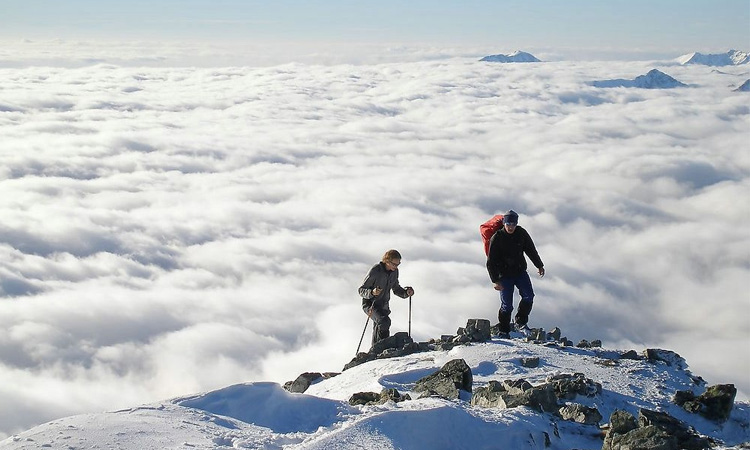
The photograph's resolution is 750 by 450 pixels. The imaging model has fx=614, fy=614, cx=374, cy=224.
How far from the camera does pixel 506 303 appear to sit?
33.3ft

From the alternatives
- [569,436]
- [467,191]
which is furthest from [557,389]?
[467,191]

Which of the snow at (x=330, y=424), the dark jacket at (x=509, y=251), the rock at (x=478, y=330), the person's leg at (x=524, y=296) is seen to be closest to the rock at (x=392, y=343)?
the rock at (x=478, y=330)

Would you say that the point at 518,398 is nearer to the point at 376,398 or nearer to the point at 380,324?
the point at 376,398

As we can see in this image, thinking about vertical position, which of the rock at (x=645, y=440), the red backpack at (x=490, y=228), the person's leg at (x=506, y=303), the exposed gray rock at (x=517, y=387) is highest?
the red backpack at (x=490, y=228)

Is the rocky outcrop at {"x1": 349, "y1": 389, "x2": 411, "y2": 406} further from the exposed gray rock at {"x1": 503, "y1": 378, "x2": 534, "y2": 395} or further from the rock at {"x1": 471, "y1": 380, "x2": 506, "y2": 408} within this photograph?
the exposed gray rock at {"x1": 503, "y1": 378, "x2": 534, "y2": 395}

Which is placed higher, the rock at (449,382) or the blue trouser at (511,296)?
the blue trouser at (511,296)

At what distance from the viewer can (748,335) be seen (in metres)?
95.5

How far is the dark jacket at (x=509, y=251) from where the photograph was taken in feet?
31.4

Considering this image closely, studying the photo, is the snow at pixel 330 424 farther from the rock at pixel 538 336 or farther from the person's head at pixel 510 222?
the rock at pixel 538 336

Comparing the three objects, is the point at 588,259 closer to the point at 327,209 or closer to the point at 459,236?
the point at 459,236

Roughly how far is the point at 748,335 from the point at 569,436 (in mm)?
107019

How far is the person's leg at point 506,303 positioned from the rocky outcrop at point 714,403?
10.1 ft

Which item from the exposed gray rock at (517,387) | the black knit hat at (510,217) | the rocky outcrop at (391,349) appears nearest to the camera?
the exposed gray rock at (517,387)

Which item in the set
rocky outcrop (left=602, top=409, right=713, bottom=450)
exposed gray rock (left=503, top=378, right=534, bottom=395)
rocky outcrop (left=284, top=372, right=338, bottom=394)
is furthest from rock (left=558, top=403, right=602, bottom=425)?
rocky outcrop (left=284, top=372, right=338, bottom=394)
